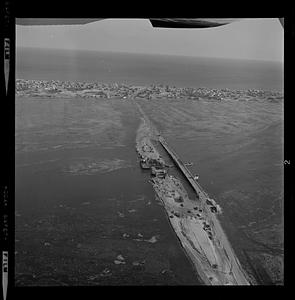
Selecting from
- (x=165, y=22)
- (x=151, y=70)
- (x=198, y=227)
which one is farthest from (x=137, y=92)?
(x=198, y=227)

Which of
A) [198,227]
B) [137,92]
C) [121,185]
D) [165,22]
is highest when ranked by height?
[165,22]

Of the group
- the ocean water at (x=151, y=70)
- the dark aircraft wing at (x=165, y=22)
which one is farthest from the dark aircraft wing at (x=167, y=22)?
the ocean water at (x=151, y=70)

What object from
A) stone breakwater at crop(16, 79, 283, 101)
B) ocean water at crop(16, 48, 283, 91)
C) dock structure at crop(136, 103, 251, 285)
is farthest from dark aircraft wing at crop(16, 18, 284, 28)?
dock structure at crop(136, 103, 251, 285)

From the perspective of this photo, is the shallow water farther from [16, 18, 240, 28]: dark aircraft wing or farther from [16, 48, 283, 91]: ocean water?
[16, 18, 240, 28]: dark aircraft wing

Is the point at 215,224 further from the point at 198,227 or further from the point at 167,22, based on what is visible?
the point at 167,22

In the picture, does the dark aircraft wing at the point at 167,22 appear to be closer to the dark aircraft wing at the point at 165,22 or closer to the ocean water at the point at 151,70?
the dark aircraft wing at the point at 165,22
